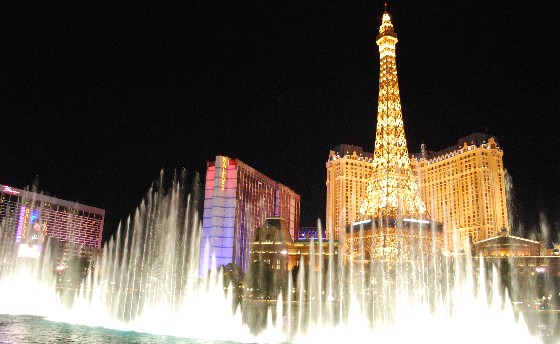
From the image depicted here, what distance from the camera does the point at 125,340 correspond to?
20875 mm

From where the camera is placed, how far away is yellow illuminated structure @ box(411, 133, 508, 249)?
8625cm

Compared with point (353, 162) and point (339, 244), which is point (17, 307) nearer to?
point (339, 244)

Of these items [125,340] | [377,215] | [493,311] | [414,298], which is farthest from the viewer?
[377,215]

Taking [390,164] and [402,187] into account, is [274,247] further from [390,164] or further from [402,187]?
[390,164]

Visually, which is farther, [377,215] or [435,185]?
[435,185]

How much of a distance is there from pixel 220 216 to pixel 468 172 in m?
47.7

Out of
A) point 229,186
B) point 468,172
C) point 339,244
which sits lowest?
point 339,244

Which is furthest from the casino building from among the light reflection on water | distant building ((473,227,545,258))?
the light reflection on water

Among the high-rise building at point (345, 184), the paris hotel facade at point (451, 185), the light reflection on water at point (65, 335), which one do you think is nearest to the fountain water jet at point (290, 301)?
the light reflection on water at point (65, 335)

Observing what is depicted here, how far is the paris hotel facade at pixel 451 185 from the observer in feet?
285

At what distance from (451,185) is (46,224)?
90.7 meters

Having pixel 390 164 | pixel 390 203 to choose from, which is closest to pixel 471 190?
pixel 390 164

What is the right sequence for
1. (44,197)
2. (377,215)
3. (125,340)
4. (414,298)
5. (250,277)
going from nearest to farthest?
(125,340)
(414,298)
(250,277)
(377,215)
(44,197)

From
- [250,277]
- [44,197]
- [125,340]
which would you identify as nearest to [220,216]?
[250,277]
